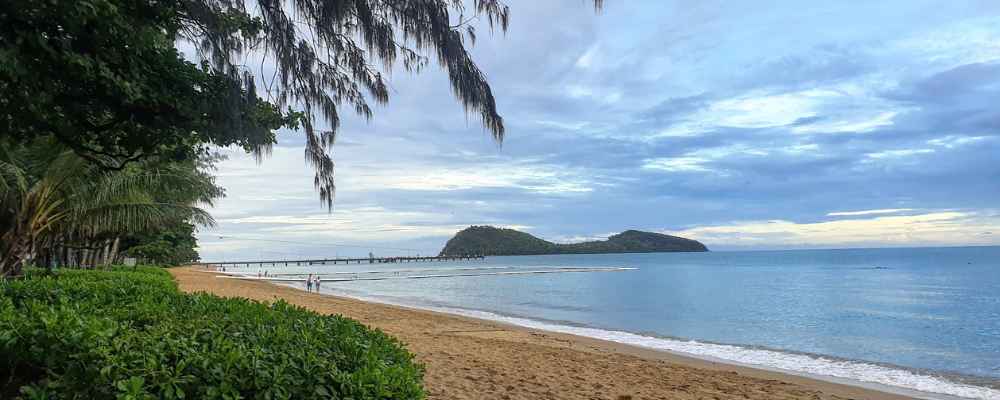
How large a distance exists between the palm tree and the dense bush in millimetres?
6821

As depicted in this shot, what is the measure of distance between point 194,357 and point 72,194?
12284 mm

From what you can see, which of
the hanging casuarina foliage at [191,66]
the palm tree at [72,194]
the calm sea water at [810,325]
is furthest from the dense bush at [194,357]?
the calm sea water at [810,325]

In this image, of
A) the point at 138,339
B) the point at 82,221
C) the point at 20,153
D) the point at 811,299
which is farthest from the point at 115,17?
the point at 811,299

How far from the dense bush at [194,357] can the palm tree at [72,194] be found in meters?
6.82

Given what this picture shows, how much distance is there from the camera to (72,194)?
43.6ft

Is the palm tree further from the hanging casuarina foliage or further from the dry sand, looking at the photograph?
the hanging casuarina foliage

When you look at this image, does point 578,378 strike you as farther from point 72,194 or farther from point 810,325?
point 810,325

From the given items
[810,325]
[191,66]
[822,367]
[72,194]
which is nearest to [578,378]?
[191,66]

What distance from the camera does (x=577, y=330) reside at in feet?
68.9

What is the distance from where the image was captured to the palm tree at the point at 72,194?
11219 millimetres

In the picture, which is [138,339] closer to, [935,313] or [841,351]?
[841,351]

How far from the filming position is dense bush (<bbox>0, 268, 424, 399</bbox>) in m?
3.22

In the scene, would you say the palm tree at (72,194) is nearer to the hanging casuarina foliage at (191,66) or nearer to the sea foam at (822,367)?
the hanging casuarina foliage at (191,66)

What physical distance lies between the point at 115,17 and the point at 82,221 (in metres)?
13.8
